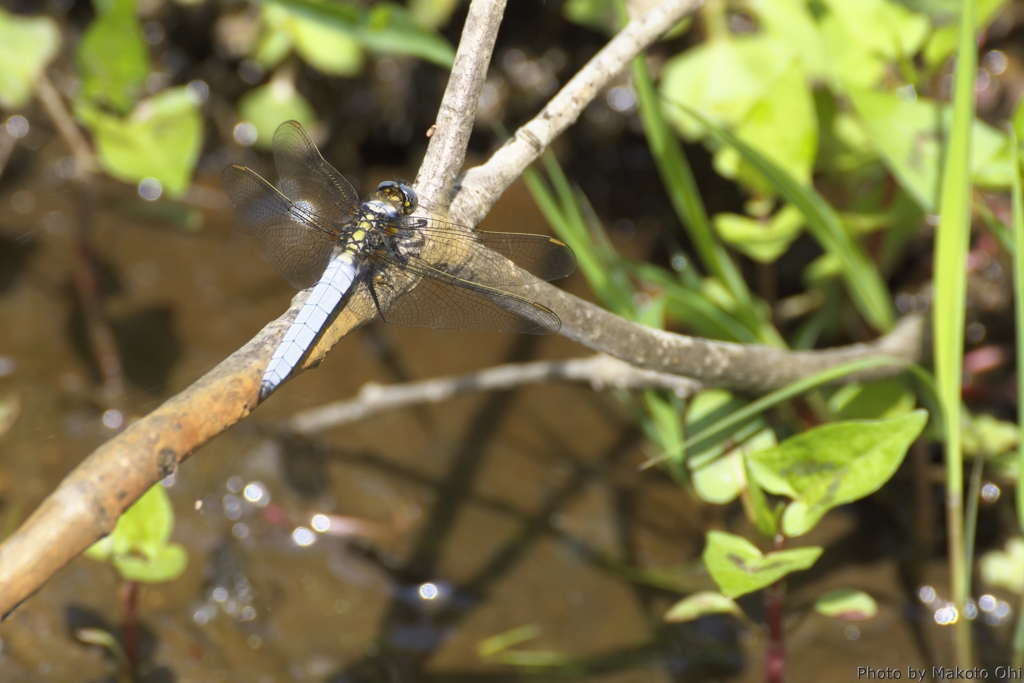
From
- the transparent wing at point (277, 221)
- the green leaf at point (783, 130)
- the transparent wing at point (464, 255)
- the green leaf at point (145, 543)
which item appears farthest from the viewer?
the green leaf at point (783, 130)

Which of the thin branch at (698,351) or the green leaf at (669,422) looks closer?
the thin branch at (698,351)

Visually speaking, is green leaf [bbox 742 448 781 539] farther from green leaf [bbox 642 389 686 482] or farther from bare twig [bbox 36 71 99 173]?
bare twig [bbox 36 71 99 173]

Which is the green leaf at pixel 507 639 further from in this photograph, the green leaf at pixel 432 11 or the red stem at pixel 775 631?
Answer: the green leaf at pixel 432 11

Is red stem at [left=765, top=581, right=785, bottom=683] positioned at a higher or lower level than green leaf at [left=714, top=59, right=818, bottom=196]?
lower

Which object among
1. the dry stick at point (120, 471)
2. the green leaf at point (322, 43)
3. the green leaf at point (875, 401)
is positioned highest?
the green leaf at point (322, 43)

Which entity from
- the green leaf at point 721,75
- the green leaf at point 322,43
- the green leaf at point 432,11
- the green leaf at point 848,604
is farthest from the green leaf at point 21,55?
the green leaf at point 848,604

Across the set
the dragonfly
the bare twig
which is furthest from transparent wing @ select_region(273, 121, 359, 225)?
the bare twig

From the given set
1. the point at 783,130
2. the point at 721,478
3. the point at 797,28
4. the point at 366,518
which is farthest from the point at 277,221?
the point at 797,28
